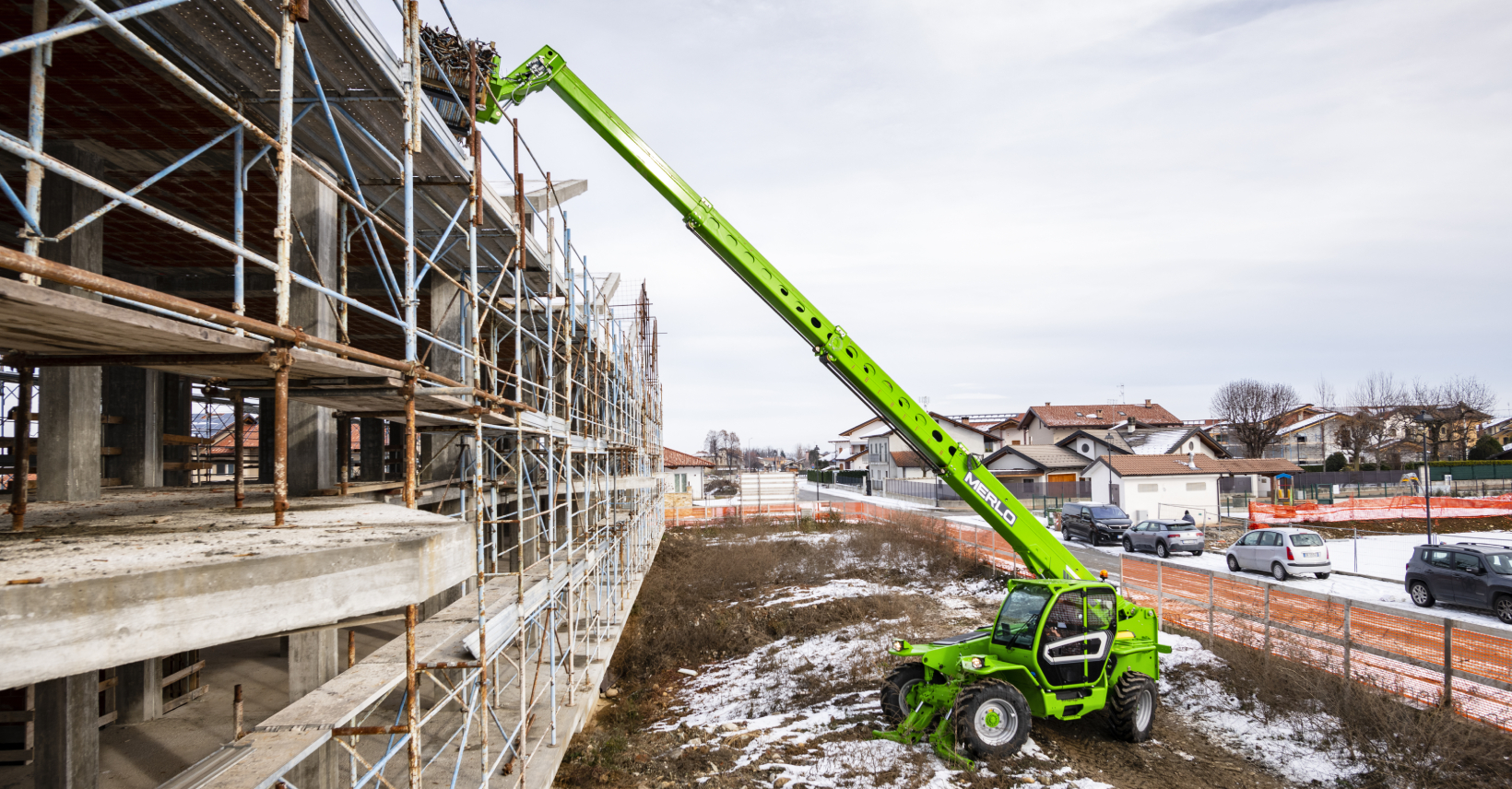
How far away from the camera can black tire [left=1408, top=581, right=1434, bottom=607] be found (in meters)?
15.1

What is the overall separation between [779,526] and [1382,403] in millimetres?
56190

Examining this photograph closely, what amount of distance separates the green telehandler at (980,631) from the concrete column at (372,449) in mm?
5389

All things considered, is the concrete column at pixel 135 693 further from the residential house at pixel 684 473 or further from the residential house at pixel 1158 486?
the residential house at pixel 684 473

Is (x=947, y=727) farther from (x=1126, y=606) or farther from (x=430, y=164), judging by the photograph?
(x=430, y=164)

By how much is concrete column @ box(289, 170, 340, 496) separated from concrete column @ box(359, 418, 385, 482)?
17.5 ft

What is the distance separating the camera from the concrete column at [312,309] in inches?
222

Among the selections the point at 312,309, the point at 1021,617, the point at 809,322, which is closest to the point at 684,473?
the point at 809,322

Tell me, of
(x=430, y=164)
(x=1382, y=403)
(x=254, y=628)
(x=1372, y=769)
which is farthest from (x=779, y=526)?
(x=1382, y=403)

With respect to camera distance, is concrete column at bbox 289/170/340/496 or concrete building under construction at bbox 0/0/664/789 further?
concrete column at bbox 289/170/340/496

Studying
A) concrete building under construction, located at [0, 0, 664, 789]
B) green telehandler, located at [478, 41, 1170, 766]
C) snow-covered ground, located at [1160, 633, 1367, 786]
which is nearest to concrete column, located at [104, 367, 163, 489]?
concrete building under construction, located at [0, 0, 664, 789]

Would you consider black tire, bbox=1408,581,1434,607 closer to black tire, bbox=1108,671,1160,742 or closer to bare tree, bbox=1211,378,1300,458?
black tire, bbox=1108,671,1160,742

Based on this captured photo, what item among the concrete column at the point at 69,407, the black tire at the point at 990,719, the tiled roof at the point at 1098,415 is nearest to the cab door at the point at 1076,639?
the black tire at the point at 990,719

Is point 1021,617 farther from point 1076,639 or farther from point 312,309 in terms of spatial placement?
point 312,309

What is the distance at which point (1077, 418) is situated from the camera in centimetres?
5525
